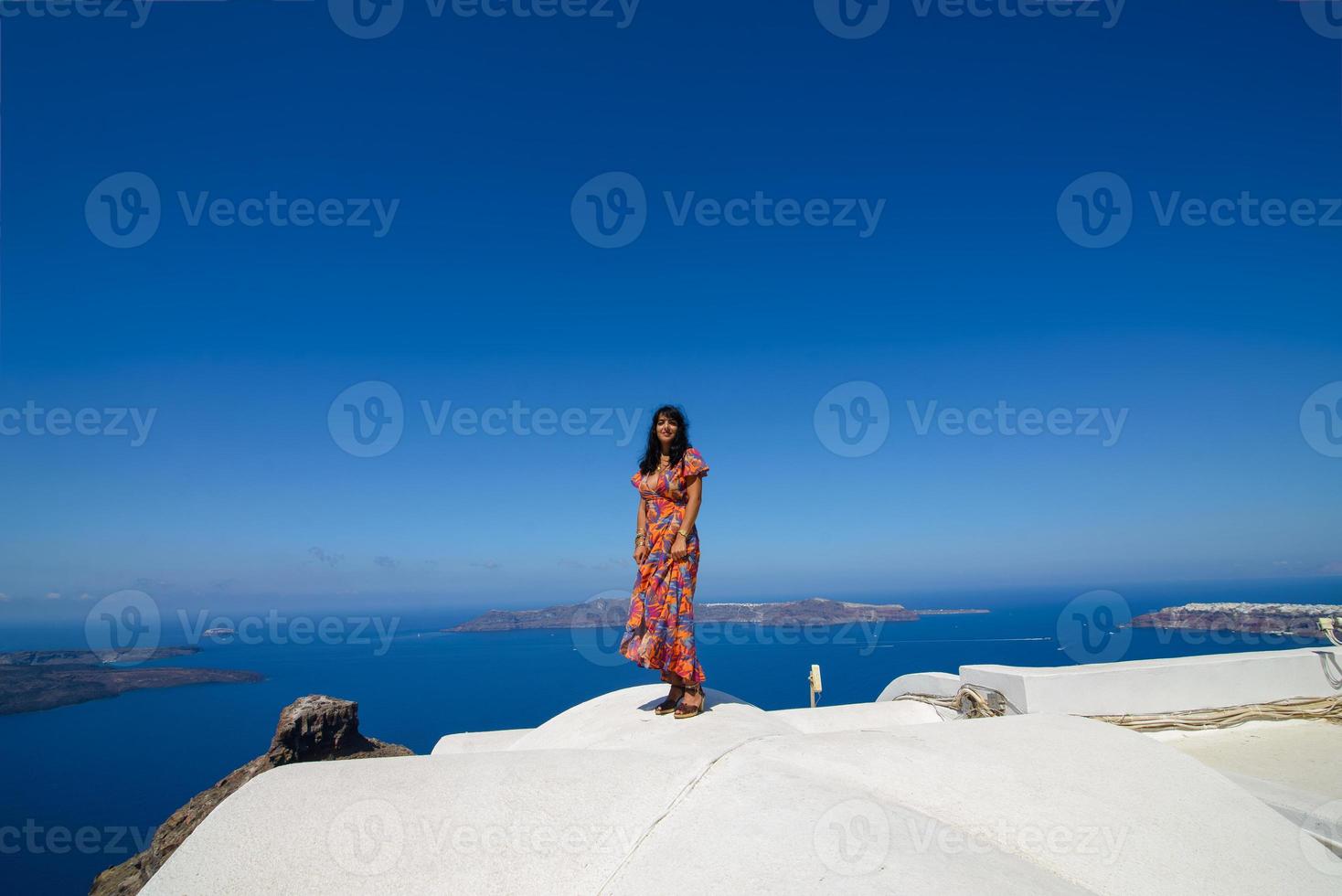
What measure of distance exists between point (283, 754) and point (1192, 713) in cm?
830

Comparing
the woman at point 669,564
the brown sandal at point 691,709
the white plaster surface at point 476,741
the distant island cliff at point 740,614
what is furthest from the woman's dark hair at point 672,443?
the distant island cliff at point 740,614

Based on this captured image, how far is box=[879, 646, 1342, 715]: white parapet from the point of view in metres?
6.16

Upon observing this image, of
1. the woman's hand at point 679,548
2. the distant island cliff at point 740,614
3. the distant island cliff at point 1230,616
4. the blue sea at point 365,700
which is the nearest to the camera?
the woman's hand at point 679,548

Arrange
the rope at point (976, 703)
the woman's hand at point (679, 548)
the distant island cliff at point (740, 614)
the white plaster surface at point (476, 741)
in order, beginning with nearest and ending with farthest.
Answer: the woman's hand at point (679, 548) < the rope at point (976, 703) < the white plaster surface at point (476, 741) < the distant island cliff at point (740, 614)

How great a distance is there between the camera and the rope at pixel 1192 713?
243 inches

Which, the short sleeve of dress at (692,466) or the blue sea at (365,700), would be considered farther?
the blue sea at (365,700)

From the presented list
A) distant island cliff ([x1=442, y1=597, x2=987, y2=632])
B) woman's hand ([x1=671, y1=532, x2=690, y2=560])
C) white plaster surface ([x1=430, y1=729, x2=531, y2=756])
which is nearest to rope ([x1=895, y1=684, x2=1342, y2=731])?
woman's hand ([x1=671, y1=532, x2=690, y2=560])

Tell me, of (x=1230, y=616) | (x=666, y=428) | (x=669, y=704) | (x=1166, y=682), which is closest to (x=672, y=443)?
(x=666, y=428)

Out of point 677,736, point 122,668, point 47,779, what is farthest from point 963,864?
point 122,668

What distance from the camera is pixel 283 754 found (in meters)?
5.85

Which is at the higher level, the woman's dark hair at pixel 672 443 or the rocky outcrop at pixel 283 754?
the woman's dark hair at pixel 672 443

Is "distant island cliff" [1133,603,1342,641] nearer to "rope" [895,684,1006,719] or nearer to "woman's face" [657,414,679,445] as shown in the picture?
"rope" [895,684,1006,719]

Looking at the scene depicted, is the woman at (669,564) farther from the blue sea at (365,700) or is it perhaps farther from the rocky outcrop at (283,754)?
the blue sea at (365,700)

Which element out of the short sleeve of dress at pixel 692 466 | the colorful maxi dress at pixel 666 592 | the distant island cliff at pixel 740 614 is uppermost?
the short sleeve of dress at pixel 692 466
